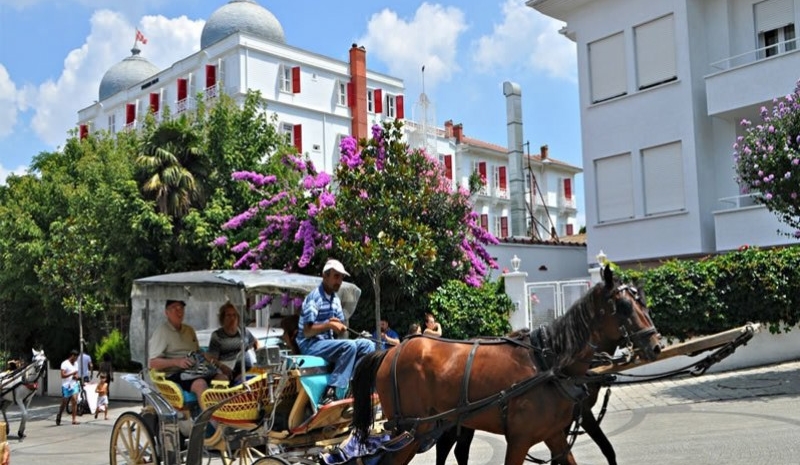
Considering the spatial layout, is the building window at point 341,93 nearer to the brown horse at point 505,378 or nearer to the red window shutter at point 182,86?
the red window shutter at point 182,86

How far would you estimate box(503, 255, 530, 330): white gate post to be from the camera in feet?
58.4

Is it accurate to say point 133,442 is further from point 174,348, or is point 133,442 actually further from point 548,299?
point 548,299

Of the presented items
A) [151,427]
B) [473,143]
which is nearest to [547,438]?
[151,427]

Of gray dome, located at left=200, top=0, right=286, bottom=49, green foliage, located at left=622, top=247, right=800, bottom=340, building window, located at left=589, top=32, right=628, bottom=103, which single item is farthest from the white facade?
green foliage, located at left=622, top=247, right=800, bottom=340

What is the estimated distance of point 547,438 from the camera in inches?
262

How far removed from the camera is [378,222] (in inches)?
620

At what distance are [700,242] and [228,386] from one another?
15029 millimetres

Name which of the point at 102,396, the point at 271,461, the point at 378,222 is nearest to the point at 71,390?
the point at 102,396

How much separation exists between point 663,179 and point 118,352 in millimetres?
17908

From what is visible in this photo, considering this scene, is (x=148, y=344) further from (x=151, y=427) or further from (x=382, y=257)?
(x=382, y=257)

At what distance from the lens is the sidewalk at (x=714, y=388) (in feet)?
45.1

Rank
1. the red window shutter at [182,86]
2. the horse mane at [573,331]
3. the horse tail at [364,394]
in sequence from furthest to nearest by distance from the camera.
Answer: the red window shutter at [182,86] → the horse tail at [364,394] → the horse mane at [573,331]

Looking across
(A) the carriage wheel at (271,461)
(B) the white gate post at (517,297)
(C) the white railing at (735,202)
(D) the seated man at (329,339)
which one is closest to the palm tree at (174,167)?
(B) the white gate post at (517,297)

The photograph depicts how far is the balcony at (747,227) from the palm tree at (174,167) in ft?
45.7
